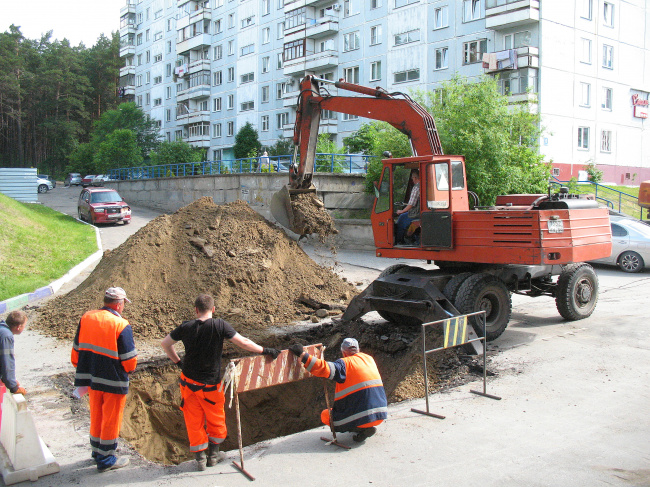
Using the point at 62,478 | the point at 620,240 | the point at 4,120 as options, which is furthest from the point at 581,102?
the point at 4,120

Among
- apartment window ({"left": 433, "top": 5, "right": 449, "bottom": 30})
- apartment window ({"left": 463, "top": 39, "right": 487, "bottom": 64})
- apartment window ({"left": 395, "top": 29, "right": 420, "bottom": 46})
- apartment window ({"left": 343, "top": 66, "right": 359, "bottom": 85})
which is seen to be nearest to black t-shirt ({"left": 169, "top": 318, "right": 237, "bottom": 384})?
apartment window ({"left": 463, "top": 39, "right": 487, "bottom": 64})

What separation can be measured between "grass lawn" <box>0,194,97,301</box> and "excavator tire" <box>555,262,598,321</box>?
11.6m

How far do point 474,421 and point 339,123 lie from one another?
117 feet

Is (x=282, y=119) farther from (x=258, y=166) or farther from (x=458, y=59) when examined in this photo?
(x=258, y=166)

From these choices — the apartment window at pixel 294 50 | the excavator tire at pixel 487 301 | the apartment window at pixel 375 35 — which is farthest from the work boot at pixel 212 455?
the apartment window at pixel 294 50

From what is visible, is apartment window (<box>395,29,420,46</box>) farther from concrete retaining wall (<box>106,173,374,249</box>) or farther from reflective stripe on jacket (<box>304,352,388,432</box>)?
reflective stripe on jacket (<box>304,352,388,432</box>)

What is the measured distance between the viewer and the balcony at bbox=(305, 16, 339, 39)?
131ft

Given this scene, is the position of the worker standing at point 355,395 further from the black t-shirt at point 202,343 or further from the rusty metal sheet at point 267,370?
the black t-shirt at point 202,343

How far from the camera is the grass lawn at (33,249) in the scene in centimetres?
1341

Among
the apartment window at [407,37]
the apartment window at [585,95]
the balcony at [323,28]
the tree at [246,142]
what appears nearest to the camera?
the apartment window at [585,95]

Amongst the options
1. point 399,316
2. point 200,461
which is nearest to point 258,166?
point 399,316

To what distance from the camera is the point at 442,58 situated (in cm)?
3356

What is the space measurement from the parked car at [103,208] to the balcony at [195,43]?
102 ft

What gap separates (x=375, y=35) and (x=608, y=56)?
583 inches
